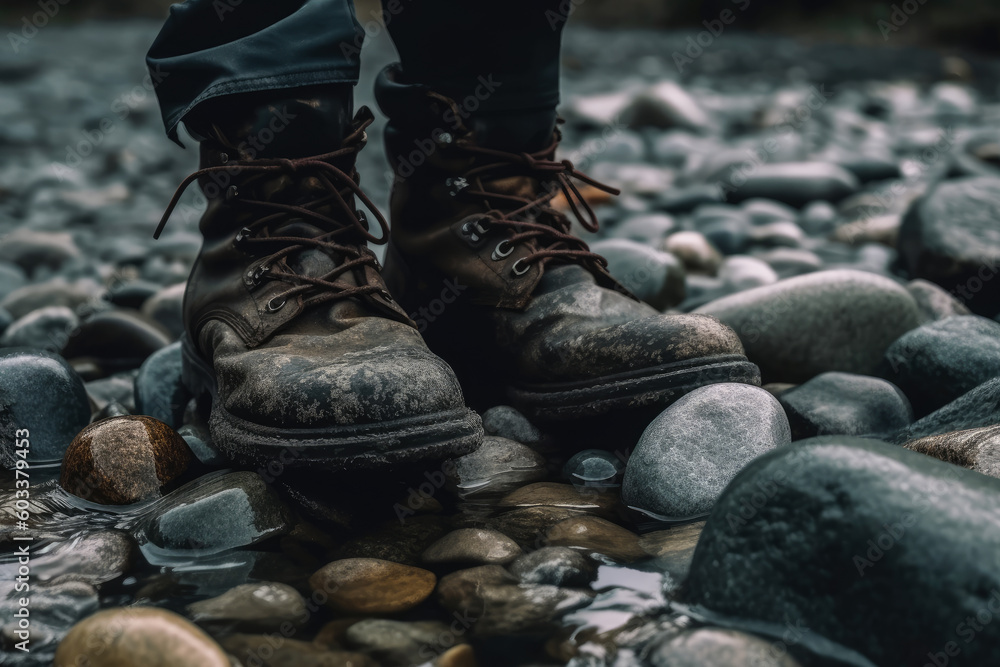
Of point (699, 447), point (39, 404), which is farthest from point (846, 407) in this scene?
point (39, 404)

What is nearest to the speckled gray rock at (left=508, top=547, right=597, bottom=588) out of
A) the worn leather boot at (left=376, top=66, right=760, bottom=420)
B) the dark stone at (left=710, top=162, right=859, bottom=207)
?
the worn leather boot at (left=376, top=66, right=760, bottom=420)

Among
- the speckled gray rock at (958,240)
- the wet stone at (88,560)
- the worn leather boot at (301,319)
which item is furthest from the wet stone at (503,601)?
the speckled gray rock at (958,240)

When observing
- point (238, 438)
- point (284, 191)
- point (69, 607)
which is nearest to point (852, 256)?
point (284, 191)

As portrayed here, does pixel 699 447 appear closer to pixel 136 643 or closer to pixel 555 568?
pixel 555 568

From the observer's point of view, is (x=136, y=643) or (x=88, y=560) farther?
(x=88, y=560)

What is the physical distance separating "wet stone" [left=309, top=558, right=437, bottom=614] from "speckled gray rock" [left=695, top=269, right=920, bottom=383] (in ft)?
4.26

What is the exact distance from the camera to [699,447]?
1.66 metres

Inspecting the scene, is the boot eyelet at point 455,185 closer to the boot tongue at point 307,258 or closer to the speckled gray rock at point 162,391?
the boot tongue at point 307,258

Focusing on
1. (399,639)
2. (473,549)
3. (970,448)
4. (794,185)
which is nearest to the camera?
(399,639)

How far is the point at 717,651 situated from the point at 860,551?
0.23 metres

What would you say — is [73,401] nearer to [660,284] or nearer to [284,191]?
[284,191]

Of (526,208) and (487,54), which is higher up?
(487,54)

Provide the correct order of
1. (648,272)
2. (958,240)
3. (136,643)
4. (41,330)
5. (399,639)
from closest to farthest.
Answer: (136,643), (399,639), (41,330), (648,272), (958,240)

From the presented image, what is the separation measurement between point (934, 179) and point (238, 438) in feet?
16.0
